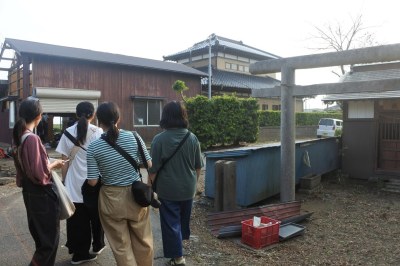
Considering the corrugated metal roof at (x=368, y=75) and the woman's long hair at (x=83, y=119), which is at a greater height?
the corrugated metal roof at (x=368, y=75)

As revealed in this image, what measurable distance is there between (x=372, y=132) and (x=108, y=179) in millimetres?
9884

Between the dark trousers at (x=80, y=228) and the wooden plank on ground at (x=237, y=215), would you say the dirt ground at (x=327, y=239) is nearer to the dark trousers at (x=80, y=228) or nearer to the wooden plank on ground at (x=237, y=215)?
the wooden plank on ground at (x=237, y=215)

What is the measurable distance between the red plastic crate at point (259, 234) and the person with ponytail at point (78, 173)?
2212 mm

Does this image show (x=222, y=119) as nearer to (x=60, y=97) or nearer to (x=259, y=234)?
(x=60, y=97)

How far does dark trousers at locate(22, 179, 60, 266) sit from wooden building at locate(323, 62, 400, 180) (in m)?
9.57

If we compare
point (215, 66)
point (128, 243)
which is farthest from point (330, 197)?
point (215, 66)

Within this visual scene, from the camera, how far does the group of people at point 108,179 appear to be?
9.91 ft

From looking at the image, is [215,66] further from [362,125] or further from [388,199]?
[388,199]

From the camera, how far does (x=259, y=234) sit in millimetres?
4770

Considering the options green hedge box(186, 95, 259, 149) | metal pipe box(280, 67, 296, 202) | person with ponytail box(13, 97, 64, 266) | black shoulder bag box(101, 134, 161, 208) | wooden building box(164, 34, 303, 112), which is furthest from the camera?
wooden building box(164, 34, 303, 112)

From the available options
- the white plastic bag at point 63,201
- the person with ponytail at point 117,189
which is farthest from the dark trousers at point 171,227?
the white plastic bag at point 63,201

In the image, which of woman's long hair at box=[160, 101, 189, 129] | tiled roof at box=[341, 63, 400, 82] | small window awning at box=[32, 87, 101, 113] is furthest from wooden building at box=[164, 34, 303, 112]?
woman's long hair at box=[160, 101, 189, 129]

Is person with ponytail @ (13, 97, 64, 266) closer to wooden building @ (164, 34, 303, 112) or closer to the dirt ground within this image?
the dirt ground

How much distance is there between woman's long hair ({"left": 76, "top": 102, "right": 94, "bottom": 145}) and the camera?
365 cm
